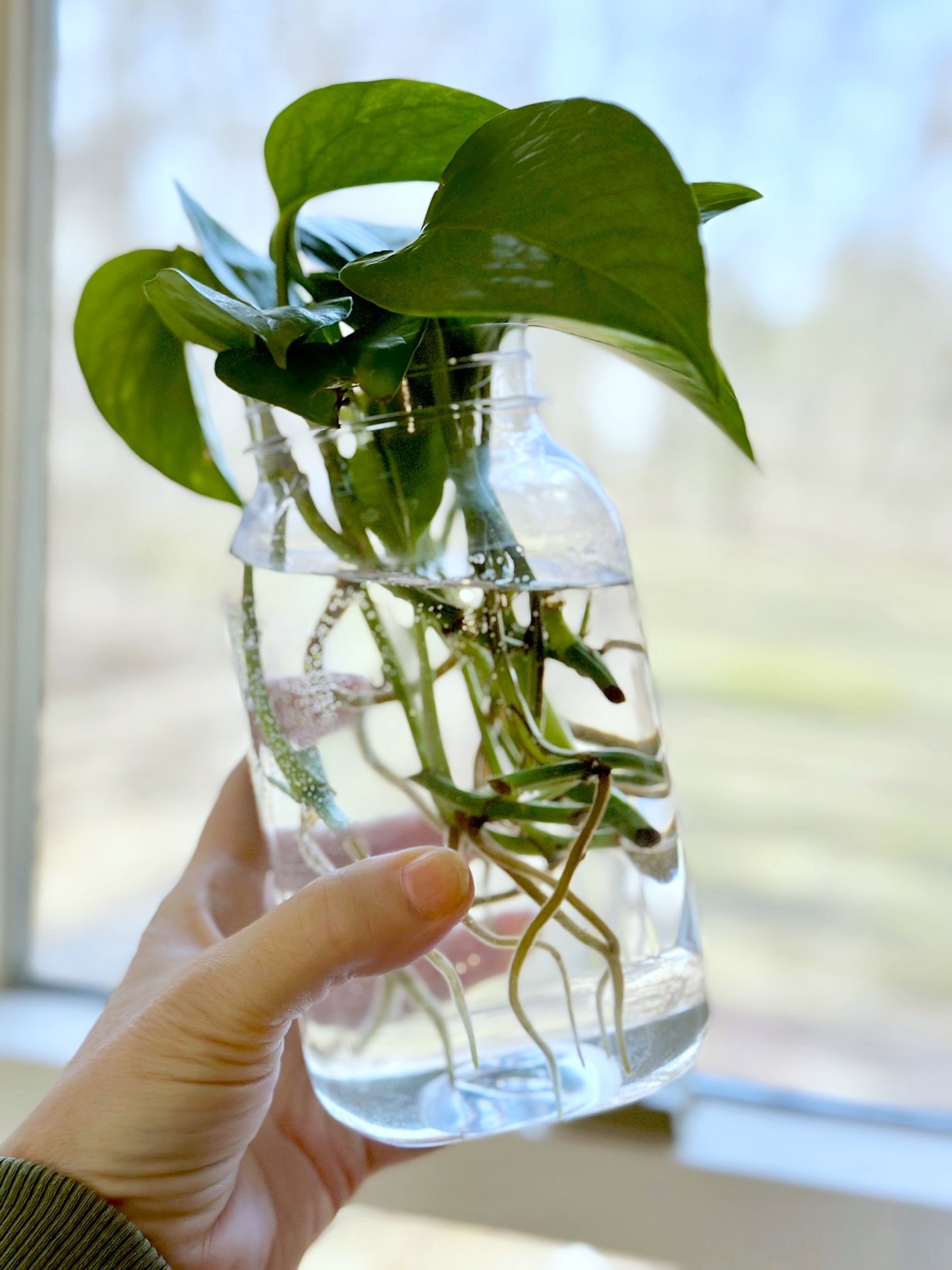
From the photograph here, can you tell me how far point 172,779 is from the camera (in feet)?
3.30

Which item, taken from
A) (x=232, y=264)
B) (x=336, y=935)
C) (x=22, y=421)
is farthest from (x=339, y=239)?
(x=22, y=421)

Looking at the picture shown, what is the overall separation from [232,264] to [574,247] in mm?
209

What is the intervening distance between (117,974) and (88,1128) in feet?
2.07

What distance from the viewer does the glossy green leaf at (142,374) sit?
0.46 m

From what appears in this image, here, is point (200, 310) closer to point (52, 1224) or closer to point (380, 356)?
point (380, 356)

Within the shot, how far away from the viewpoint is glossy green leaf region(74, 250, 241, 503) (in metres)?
0.46

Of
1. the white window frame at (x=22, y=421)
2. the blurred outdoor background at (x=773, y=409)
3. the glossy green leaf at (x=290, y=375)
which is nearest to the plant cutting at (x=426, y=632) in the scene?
the glossy green leaf at (x=290, y=375)

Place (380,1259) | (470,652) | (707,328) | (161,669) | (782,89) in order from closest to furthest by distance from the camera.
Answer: (707,328), (470,652), (782,89), (380,1259), (161,669)

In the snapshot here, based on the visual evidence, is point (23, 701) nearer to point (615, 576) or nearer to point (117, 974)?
point (117, 974)

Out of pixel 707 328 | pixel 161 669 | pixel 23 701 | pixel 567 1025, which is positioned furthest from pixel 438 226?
pixel 23 701

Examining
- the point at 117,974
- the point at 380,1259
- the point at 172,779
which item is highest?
the point at 172,779

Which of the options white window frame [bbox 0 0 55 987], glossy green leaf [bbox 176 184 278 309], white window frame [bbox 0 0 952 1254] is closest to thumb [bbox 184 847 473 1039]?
glossy green leaf [bbox 176 184 278 309]

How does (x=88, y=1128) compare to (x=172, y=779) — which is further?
(x=172, y=779)

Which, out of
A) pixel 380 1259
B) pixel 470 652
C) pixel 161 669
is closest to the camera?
pixel 470 652
